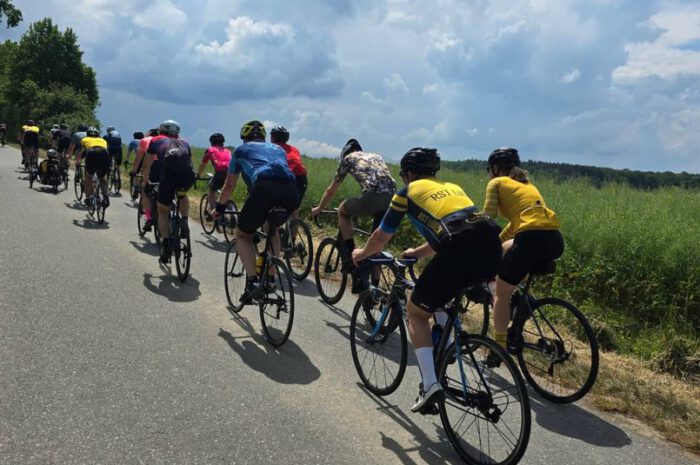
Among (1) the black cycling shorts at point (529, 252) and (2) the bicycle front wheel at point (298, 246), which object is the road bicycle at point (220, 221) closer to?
(2) the bicycle front wheel at point (298, 246)

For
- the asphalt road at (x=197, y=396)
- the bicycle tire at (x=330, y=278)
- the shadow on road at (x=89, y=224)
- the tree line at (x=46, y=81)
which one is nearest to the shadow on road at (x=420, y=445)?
the asphalt road at (x=197, y=396)

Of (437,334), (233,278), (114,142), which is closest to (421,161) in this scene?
(437,334)

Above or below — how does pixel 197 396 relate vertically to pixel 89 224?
below

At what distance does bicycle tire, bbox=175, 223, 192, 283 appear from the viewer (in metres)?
7.53

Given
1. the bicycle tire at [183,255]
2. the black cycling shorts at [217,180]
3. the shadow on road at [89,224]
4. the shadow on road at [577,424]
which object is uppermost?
the black cycling shorts at [217,180]

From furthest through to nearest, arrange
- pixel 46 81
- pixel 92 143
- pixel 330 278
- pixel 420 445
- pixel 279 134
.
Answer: pixel 46 81, pixel 92 143, pixel 279 134, pixel 330 278, pixel 420 445

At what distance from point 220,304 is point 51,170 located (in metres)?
12.5

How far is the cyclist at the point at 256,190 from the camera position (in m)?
5.61

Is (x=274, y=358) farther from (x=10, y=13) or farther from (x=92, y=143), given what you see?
(x=10, y=13)

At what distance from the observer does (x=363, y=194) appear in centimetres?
670

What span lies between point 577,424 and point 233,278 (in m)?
4.34

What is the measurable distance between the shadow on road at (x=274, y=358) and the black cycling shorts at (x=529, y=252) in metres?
2.08

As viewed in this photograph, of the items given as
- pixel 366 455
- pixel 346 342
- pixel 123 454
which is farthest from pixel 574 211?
pixel 123 454

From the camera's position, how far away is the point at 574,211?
9.05 meters
